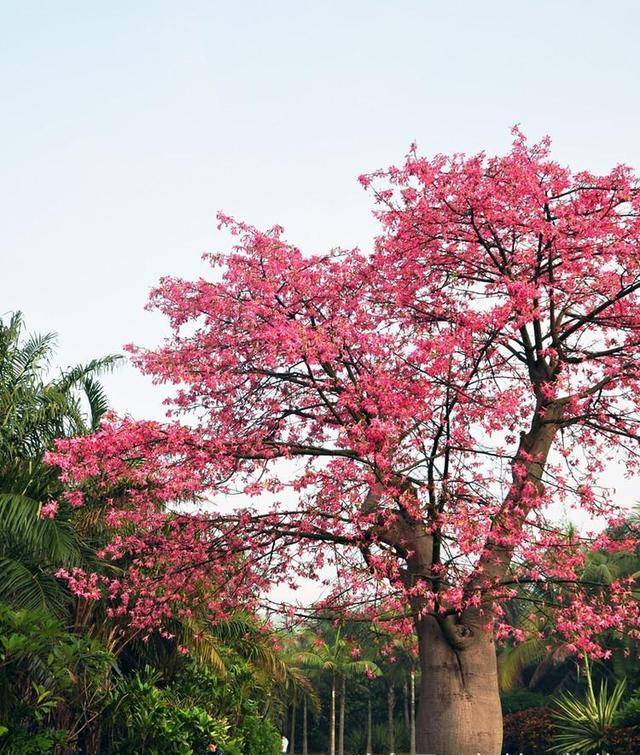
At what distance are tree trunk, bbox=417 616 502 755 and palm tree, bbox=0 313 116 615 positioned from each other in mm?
5838

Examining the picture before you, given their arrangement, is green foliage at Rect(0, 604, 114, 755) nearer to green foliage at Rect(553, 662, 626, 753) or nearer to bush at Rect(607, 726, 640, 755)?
bush at Rect(607, 726, 640, 755)

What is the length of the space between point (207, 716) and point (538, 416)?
1068 centimetres

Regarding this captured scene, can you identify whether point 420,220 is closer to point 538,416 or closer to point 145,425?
point 538,416

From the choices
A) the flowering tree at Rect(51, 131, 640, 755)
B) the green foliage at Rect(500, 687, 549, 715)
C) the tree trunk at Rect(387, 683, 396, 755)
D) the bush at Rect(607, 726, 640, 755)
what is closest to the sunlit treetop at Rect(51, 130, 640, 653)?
the flowering tree at Rect(51, 131, 640, 755)

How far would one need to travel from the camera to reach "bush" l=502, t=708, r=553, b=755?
34219 mm

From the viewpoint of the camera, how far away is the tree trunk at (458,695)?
1094cm

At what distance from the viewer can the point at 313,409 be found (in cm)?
1270

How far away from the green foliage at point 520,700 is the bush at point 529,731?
1865mm

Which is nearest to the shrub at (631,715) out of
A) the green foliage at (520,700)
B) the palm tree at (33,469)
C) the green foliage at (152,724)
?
the green foliage at (520,700)

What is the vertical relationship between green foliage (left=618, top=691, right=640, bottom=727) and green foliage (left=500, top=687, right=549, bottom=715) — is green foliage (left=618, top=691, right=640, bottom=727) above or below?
below

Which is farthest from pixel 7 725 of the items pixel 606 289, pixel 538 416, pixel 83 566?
pixel 606 289

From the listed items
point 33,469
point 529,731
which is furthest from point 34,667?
point 529,731

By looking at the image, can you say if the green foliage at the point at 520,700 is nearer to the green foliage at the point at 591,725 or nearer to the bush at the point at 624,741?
the green foliage at the point at 591,725

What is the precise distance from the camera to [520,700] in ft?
133
